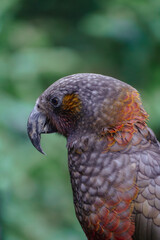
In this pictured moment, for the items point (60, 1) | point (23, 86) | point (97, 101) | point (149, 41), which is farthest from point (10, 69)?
point (60, 1)

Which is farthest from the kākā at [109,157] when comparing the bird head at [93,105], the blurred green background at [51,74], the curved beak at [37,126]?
the blurred green background at [51,74]

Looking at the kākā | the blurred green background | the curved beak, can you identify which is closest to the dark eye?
the kākā

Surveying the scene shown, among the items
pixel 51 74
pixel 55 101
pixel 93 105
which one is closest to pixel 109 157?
pixel 93 105

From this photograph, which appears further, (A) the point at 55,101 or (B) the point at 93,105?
(A) the point at 55,101

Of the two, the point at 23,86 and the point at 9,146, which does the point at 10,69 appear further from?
the point at 9,146

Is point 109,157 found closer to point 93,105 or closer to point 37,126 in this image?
point 93,105

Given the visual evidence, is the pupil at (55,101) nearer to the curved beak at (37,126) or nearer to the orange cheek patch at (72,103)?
the orange cheek patch at (72,103)

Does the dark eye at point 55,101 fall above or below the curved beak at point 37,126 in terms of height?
above

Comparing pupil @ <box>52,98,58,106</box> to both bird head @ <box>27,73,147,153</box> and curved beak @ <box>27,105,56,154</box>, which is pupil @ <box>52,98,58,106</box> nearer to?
bird head @ <box>27,73,147,153</box>
